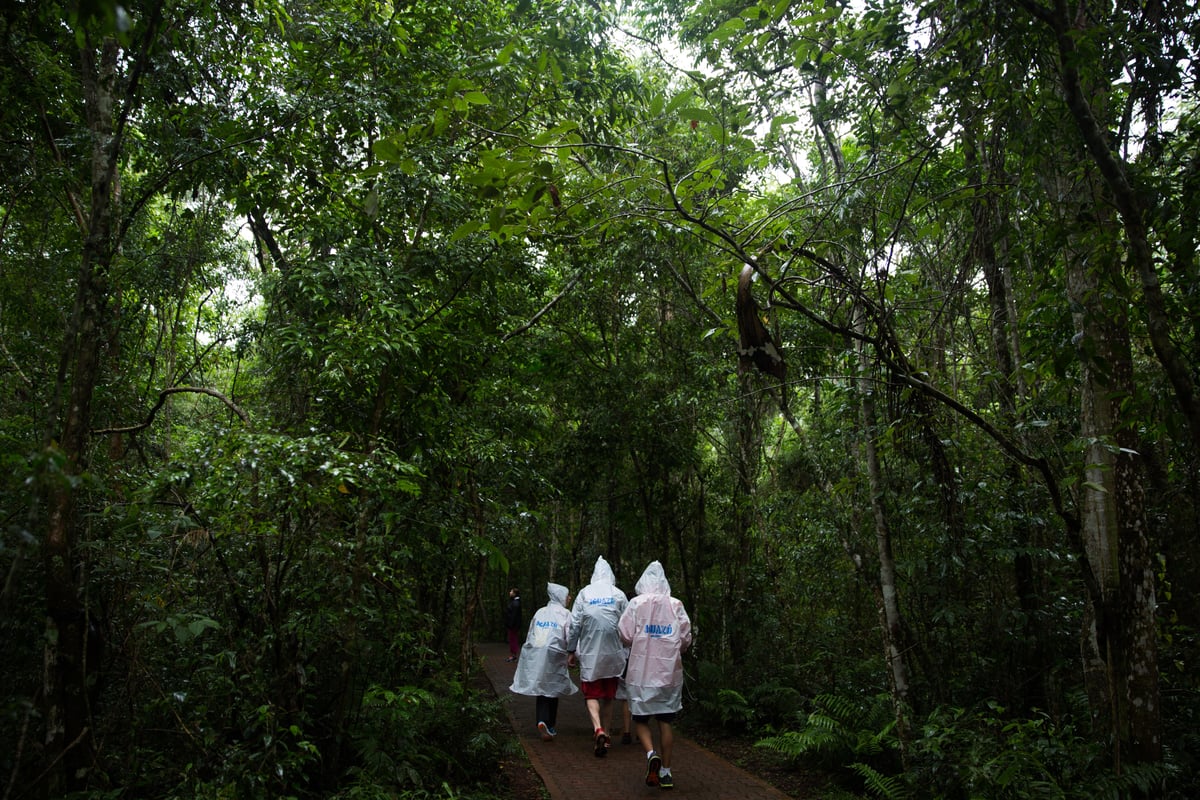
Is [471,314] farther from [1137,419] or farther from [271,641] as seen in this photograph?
[1137,419]

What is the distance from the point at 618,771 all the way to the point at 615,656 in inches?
46.6

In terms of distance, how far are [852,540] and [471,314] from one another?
5.05 meters

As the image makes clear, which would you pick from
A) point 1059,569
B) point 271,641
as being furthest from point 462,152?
point 1059,569

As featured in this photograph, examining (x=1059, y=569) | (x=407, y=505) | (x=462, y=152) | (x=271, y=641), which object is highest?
(x=462, y=152)

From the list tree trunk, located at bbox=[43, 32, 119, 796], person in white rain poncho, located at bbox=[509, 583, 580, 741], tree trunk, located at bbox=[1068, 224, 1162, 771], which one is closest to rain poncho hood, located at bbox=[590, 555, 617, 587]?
person in white rain poncho, located at bbox=[509, 583, 580, 741]

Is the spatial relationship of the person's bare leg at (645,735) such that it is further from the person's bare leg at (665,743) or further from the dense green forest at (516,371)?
the dense green forest at (516,371)

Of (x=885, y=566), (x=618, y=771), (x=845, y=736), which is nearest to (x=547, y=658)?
(x=618, y=771)

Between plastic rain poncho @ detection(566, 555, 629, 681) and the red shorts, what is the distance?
67 millimetres

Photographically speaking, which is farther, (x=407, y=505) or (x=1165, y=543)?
(x=1165, y=543)

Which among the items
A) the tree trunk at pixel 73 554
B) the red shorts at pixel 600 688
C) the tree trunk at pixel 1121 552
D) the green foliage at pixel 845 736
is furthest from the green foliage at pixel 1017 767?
the tree trunk at pixel 73 554

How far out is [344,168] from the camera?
7086 mm

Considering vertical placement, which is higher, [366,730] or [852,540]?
[852,540]

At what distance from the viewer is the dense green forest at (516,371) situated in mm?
4090

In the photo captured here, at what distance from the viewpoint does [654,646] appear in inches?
280
